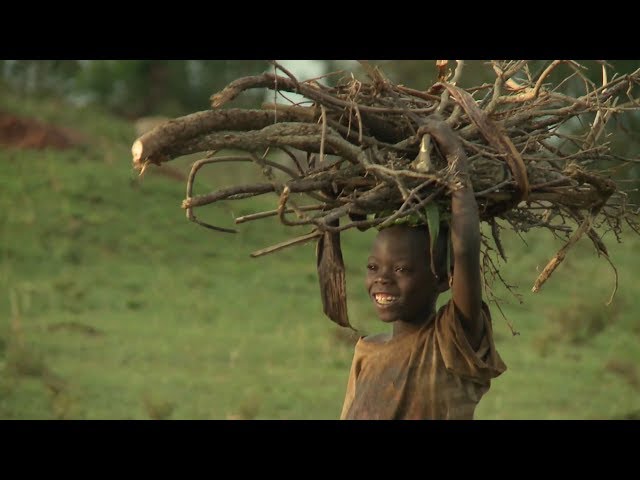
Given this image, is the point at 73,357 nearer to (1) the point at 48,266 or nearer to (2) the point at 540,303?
(1) the point at 48,266

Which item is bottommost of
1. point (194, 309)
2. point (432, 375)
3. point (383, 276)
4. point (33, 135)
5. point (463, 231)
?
point (194, 309)

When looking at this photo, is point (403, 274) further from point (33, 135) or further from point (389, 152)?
point (33, 135)

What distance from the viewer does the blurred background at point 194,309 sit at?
9797 mm

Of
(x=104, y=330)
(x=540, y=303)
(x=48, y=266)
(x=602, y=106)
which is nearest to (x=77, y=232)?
(x=48, y=266)

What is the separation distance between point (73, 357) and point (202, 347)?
3.68ft

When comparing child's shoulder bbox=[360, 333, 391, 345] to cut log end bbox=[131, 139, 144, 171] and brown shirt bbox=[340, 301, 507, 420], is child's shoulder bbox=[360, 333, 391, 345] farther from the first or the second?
cut log end bbox=[131, 139, 144, 171]

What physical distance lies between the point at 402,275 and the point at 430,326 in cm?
19

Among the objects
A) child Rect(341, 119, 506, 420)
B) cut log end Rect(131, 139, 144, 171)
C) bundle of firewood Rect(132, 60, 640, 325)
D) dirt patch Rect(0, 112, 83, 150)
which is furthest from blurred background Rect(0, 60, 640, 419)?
cut log end Rect(131, 139, 144, 171)

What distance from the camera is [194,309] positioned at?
1231 centimetres

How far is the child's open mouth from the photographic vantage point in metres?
4.02

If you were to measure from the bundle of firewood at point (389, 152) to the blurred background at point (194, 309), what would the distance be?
2.87 metres

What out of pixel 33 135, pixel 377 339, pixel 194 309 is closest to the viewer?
pixel 377 339

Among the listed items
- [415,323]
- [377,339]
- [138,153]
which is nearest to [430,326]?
[415,323]

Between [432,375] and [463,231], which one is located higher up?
[463,231]
